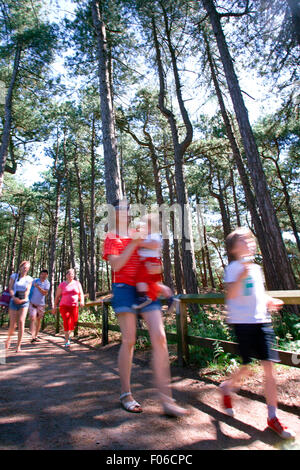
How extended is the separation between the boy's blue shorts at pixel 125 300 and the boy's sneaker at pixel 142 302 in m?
0.03

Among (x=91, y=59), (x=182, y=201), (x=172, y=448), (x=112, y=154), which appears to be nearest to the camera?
(x=172, y=448)

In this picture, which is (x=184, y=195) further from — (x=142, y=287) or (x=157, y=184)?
(x=142, y=287)

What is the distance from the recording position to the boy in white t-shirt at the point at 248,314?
2.14m

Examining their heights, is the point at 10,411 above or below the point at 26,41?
below

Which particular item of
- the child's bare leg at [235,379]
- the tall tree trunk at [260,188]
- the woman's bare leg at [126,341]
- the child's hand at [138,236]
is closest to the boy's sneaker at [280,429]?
the child's bare leg at [235,379]

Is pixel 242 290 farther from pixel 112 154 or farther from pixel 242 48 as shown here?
pixel 242 48

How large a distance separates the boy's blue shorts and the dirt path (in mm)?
942

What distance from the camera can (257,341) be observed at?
2.20 meters

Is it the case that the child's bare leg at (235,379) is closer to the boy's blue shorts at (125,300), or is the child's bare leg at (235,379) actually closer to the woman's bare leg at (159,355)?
the woman's bare leg at (159,355)

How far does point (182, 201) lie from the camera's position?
30.9 ft

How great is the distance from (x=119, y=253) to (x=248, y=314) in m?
1.30
